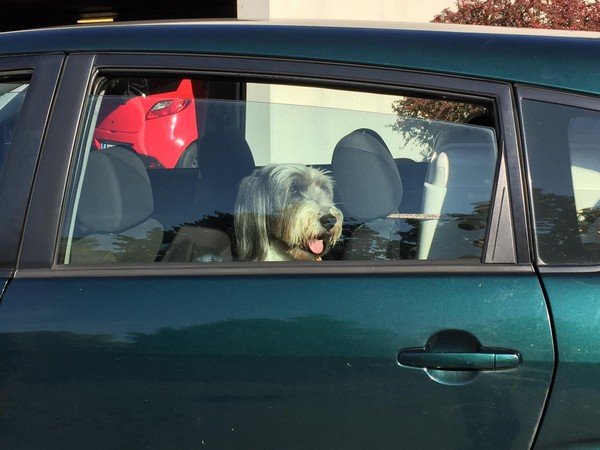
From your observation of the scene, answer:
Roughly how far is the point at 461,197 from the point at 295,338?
1.79 feet

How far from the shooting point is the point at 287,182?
229cm

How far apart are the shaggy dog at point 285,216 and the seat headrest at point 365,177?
0.05 m

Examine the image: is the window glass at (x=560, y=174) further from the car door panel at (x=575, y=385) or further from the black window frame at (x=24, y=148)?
the black window frame at (x=24, y=148)

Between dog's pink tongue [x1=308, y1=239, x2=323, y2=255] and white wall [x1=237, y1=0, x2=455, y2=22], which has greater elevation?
white wall [x1=237, y1=0, x2=455, y2=22]

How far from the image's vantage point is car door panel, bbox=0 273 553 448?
179 centimetres

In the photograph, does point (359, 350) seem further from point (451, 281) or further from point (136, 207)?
point (136, 207)

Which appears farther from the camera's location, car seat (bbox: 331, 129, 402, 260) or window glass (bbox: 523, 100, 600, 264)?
car seat (bbox: 331, 129, 402, 260)

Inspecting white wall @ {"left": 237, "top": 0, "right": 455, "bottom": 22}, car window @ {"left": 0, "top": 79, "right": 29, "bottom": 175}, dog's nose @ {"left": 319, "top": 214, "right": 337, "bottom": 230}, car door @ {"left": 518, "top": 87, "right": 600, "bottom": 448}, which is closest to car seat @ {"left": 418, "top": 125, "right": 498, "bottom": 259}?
car door @ {"left": 518, "top": 87, "right": 600, "bottom": 448}

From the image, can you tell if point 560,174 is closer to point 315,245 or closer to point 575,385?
point 575,385

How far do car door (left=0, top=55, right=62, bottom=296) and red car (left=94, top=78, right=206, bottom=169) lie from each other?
15 centimetres

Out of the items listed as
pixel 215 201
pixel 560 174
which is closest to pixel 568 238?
pixel 560 174

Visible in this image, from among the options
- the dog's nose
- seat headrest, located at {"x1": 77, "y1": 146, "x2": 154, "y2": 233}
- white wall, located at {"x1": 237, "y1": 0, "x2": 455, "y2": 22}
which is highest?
white wall, located at {"x1": 237, "y1": 0, "x2": 455, "y2": 22}

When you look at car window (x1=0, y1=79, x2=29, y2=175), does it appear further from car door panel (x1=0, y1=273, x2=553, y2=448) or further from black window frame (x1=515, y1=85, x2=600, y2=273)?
black window frame (x1=515, y1=85, x2=600, y2=273)

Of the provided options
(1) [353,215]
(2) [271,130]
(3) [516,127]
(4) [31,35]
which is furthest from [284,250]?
(4) [31,35]
